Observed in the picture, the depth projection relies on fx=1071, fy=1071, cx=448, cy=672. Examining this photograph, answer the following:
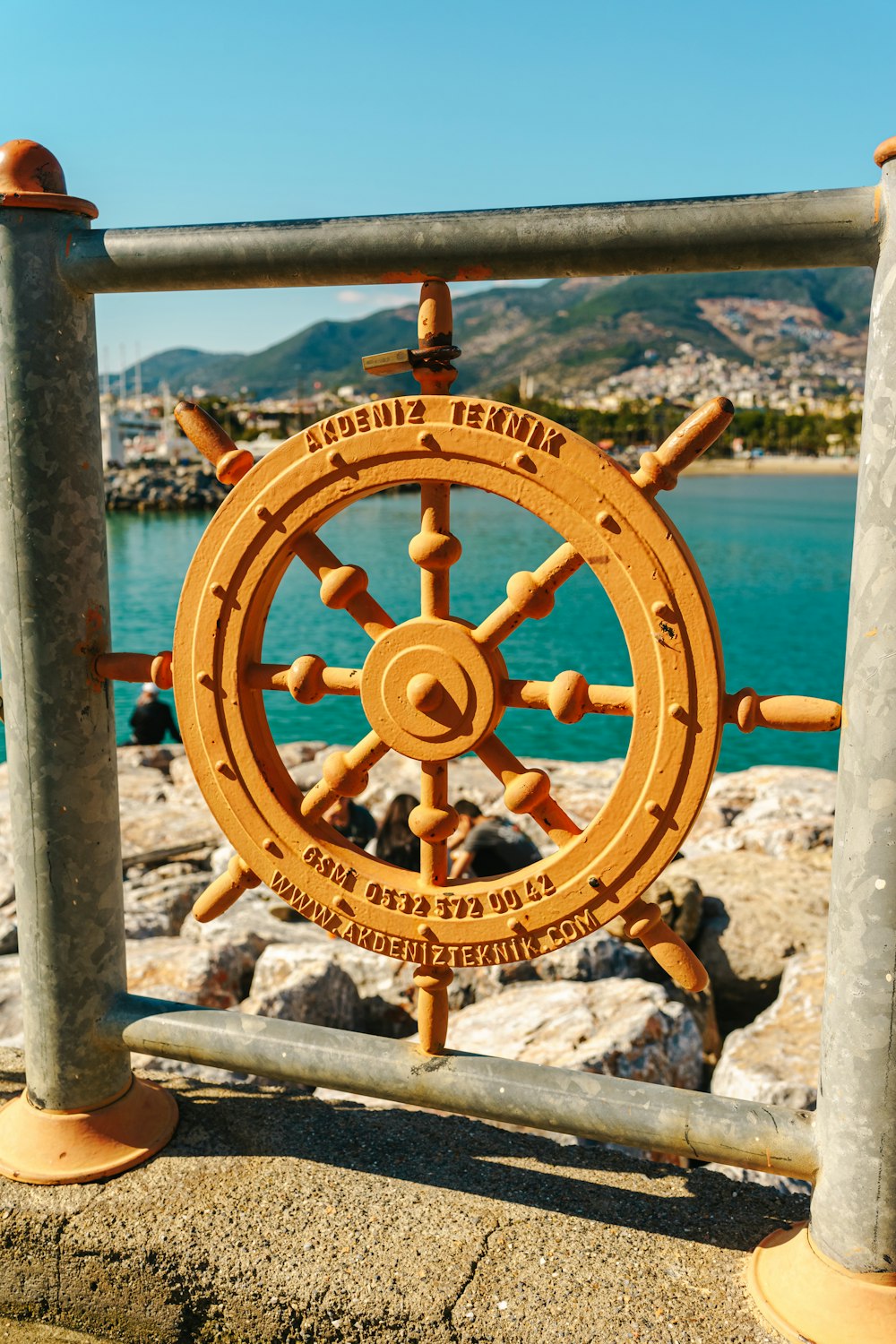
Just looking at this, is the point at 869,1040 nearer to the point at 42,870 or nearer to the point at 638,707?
the point at 638,707

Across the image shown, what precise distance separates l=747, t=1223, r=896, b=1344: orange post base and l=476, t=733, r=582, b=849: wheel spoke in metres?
0.69

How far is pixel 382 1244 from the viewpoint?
5.56 feet

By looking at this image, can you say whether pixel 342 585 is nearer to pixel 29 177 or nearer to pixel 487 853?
pixel 29 177

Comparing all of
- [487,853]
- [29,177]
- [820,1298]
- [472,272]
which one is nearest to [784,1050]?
[820,1298]

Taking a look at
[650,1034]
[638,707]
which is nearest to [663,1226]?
[638,707]

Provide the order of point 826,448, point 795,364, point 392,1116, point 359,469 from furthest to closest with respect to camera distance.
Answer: point 795,364
point 826,448
point 392,1116
point 359,469

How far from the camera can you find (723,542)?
4397 cm

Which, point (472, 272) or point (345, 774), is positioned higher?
point (472, 272)

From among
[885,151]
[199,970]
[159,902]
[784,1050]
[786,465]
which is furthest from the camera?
[786,465]

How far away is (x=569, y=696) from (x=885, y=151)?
78cm

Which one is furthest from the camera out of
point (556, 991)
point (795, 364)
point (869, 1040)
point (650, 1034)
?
point (795, 364)

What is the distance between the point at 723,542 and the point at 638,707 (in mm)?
44224

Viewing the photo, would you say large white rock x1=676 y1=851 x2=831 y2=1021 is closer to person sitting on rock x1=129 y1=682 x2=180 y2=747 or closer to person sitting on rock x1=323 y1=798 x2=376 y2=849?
person sitting on rock x1=323 y1=798 x2=376 y2=849

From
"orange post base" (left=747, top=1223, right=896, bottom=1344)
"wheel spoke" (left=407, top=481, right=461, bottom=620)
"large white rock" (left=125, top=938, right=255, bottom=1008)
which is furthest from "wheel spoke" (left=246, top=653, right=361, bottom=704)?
"large white rock" (left=125, top=938, right=255, bottom=1008)
